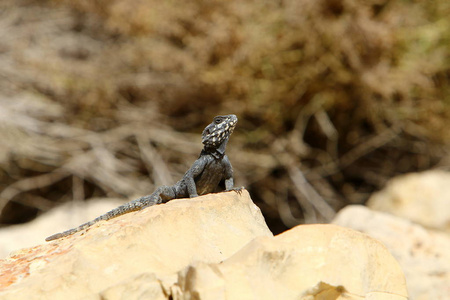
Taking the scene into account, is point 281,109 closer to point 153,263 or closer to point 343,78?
point 343,78

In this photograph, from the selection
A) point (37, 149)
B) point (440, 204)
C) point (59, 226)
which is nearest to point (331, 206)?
point (440, 204)

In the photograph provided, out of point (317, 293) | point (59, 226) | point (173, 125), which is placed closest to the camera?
point (317, 293)

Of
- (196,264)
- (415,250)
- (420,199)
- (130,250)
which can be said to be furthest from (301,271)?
(420,199)

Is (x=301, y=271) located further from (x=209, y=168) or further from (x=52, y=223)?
(x=52, y=223)

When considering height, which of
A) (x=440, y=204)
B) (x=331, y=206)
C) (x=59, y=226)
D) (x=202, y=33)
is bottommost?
(x=440, y=204)

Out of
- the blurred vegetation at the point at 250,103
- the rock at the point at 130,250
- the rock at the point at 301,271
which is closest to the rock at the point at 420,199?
the blurred vegetation at the point at 250,103

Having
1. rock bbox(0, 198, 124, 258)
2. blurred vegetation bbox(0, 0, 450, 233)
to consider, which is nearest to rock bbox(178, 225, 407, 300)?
rock bbox(0, 198, 124, 258)
